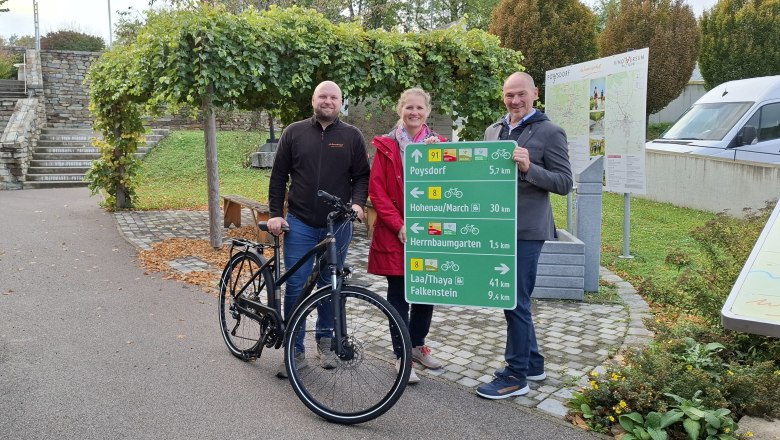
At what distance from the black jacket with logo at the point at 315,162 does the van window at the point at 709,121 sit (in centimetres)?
1106

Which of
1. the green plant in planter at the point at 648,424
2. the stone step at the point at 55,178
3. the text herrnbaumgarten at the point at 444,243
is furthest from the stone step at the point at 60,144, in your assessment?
the green plant in planter at the point at 648,424

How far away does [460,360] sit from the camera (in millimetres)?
4832

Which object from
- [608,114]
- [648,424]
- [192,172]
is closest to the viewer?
[648,424]

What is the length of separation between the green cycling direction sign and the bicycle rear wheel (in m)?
1.03

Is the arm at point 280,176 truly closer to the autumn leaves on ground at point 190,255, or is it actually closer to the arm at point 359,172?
the arm at point 359,172

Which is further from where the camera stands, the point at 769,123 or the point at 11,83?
the point at 11,83

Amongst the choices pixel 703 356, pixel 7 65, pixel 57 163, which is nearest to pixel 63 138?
pixel 57 163

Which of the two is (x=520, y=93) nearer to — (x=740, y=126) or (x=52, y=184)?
(x=740, y=126)

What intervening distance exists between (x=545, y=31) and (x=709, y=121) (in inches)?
402

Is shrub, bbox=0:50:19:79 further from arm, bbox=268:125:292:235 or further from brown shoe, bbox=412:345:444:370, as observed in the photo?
brown shoe, bbox=412:345:444:370

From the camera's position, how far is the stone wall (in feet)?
79.6

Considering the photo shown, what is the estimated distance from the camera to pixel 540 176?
12.5ft

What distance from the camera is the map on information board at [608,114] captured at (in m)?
7.20

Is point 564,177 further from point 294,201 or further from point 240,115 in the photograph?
point 240,115
